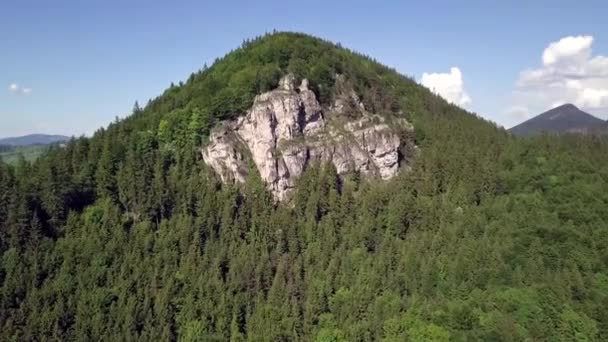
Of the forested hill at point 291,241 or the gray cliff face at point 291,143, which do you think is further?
the gray cliff face at point 291,143

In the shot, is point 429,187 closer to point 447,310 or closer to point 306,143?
point 306,143

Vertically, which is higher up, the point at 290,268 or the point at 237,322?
the point at 290,268

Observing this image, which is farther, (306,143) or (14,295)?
(306,143)

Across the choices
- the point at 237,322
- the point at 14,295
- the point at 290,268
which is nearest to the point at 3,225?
the point at 14,295

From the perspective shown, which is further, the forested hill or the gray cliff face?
the gray cliff face

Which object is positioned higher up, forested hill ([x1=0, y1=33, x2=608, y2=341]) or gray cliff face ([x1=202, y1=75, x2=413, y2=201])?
gray cliff face ([x1=202, y1=75, x2=413, y2=201])

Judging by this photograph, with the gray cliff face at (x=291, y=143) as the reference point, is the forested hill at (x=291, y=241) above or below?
below
